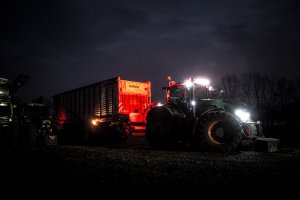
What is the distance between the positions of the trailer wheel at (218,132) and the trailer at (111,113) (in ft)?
16.5

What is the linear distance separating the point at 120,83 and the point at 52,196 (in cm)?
1220

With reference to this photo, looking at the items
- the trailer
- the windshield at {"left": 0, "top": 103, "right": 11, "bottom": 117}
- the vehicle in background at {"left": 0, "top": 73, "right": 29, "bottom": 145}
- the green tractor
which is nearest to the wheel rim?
the green tractor

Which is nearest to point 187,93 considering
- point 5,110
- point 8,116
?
point 8,116

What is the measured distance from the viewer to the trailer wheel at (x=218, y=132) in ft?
29.1

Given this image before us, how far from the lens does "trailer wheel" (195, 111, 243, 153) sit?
8.87 meters

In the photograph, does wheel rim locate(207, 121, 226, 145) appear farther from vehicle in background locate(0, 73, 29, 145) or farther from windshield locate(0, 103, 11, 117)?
windshield locate(0, 103, 11, 117)

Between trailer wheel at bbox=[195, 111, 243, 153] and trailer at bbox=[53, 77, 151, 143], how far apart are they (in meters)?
5.04

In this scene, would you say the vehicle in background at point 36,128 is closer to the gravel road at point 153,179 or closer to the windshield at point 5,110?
A: the windshield at point 5,110

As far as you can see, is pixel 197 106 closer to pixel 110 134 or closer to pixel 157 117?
pixel 157 117

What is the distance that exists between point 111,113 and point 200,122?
763 cm

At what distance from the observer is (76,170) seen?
20.1ft

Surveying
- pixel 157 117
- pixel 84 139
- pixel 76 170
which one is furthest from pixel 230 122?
pixel 84 139

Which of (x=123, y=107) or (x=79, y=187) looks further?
(x=123, y=107)

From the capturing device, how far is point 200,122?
950 centimetres
